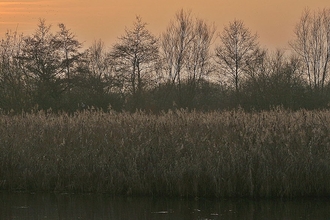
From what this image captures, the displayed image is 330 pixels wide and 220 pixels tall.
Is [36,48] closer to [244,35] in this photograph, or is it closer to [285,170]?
[244,35]

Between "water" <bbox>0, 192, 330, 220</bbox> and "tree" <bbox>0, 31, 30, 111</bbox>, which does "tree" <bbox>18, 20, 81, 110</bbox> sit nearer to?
"tree" <bbox>0, 31, 30, 111</bbox>

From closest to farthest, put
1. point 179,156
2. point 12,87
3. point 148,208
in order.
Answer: point 148,208, point 179,156, point 12,87

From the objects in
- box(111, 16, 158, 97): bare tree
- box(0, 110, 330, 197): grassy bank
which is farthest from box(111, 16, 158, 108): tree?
box(0, 110, 330, 197): grassy bank

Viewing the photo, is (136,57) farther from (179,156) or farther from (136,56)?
(179,156)

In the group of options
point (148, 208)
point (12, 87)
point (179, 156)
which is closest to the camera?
point (148, 208)

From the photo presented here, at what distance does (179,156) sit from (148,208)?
6.08 ft

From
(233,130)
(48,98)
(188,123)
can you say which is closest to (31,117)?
(188,123)

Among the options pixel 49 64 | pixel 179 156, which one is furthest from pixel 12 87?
pixel 179 156

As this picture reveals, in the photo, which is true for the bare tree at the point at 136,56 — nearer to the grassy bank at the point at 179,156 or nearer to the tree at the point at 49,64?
the tree at the point at 49,64

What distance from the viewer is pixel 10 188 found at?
13.5 meters

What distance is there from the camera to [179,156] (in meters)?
12.9

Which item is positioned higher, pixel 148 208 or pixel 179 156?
pixel 179 156

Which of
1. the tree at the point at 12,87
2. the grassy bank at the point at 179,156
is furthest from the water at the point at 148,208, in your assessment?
the tree at the point at 12,87

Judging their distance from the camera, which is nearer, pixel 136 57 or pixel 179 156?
pixel 179 156
